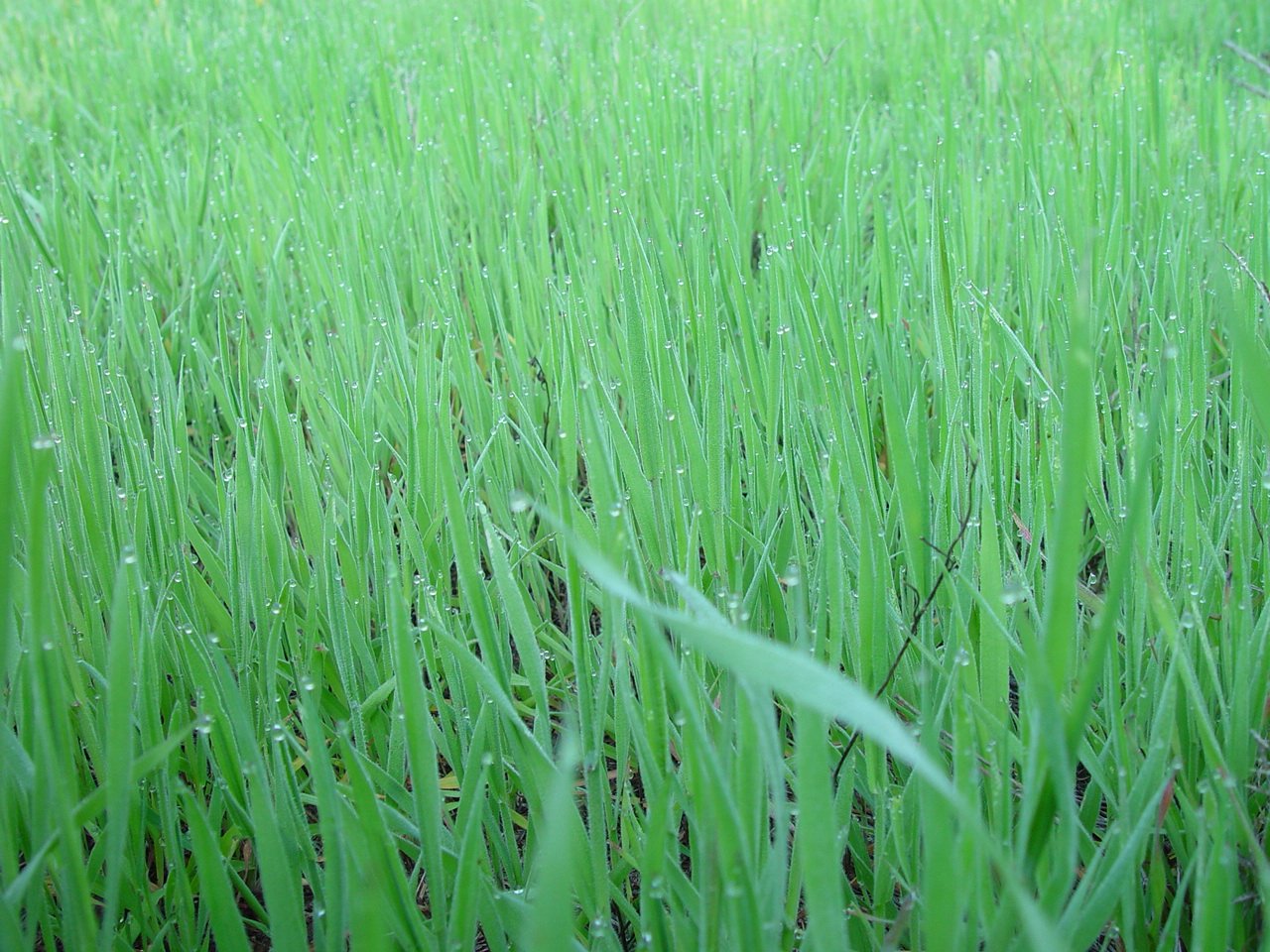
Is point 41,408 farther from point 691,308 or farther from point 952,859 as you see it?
point 952,859

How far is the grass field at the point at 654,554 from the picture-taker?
22.3 inches

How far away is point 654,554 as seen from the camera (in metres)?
0.87

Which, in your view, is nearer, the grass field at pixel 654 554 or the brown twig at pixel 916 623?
the grass field at pixel 654 554

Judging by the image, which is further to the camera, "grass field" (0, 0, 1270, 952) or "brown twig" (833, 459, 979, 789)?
"brown twig" (833, 459, 979, 789)

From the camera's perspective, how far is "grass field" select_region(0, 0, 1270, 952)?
566 mm

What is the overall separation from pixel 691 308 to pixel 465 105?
1.07 m

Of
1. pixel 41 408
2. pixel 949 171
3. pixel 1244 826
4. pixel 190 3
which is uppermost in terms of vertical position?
pixel 190 3

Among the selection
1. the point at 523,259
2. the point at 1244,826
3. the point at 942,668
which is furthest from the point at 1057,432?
the point at 523,259

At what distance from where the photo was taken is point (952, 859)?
1.67 feet

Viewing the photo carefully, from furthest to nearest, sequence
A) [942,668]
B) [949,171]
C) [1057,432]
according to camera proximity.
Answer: [949,171], [1057,432], [942,668]

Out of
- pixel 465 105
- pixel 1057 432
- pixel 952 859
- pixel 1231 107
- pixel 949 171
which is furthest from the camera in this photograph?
pixel 465 105

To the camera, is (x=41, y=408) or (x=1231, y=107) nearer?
(x=41, y=408)

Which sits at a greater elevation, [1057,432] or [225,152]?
[225,152]

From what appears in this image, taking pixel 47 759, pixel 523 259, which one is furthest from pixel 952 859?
pixel 523 259
